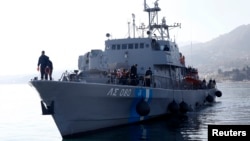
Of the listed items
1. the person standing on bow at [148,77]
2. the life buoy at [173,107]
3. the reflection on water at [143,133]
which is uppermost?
the person standing on bow at [148,77]

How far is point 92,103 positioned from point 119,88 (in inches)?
64.4

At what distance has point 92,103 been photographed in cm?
1641

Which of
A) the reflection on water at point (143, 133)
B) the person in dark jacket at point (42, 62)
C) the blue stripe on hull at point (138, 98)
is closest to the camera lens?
the person in dark jacket at point (42, 62)

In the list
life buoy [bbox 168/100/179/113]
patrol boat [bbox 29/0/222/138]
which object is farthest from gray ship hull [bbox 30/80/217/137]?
life buoy [bbox 168/100/179/113]

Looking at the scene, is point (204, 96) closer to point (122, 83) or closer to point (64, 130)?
point (122, 83)

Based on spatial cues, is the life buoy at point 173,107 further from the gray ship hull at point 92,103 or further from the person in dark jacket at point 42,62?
the person in dark jacket at point 42,62

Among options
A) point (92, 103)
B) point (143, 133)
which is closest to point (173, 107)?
point (143, 133)

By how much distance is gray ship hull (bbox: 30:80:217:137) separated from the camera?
50.5 ft

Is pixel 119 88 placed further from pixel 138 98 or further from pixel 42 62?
pixel 42 62

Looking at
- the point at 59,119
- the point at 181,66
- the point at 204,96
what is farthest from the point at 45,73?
the point at 204,96

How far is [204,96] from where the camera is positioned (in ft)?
107

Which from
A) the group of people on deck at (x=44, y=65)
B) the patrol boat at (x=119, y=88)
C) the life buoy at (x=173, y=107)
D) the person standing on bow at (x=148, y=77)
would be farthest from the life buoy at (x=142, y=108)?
the group of people on deck at (x=44, y=65)

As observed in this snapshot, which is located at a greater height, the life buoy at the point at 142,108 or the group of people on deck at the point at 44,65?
the group of people on deck at the point at 44,65

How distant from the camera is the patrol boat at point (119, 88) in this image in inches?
617
